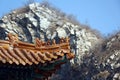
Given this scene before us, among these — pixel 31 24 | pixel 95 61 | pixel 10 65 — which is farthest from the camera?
pixel 31 24

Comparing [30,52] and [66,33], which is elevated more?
[66,33]

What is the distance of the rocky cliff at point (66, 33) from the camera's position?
47.7 metres

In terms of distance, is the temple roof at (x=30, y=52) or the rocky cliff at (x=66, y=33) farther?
the rocky cliff at (x=66, y=33)

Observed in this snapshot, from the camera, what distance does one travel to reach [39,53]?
988 cm

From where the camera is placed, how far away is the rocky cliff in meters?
47.7

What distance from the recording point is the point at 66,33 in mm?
51969

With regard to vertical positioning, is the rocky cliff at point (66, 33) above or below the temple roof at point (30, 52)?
above

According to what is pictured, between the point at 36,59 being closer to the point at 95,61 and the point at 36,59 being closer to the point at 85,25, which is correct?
the point at 95,61

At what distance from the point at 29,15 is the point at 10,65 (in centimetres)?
4642

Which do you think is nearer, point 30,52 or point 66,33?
point 30,52

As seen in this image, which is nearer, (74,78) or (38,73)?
(38,73)

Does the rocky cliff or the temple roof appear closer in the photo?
the temple roof

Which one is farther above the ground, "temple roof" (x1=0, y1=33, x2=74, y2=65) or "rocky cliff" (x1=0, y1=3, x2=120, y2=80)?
"rocky cliff" (x1=0, y1=3, x2=120, y2=80)

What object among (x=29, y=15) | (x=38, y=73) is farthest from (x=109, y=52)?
(x=38, y=73)
